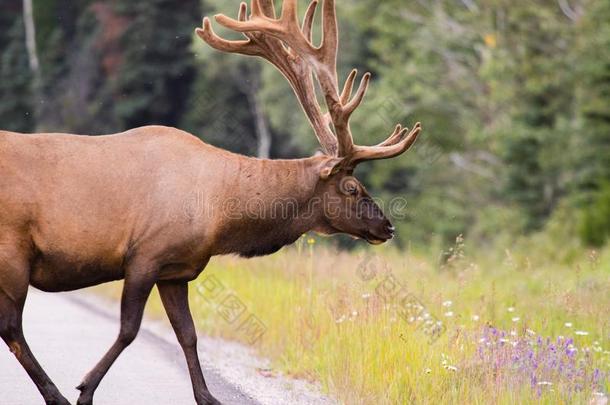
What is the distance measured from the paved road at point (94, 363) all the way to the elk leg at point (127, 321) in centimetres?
35

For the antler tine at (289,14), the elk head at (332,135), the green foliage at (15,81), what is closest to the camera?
the elk head at (332,135)

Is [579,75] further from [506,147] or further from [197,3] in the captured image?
[197,3]

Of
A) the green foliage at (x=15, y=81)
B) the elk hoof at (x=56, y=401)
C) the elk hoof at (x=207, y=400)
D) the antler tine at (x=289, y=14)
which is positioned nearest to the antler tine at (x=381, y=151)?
the antler tine at (x=289, y=14)

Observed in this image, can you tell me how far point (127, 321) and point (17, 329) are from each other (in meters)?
0.72

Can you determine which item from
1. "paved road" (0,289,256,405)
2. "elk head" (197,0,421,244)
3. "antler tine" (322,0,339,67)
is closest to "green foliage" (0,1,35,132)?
"paved road" (0,289,256,405)

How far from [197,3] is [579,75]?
22628mm

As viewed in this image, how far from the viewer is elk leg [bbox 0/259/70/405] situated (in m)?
7.42

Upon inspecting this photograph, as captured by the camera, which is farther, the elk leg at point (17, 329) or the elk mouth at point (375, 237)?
the elk mouth at point (375, 237)

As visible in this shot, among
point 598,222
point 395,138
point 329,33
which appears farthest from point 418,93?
point 329,33

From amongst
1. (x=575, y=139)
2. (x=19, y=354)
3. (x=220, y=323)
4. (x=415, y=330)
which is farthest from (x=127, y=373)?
(x=575, y=139)

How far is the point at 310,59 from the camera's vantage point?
889 centimetres

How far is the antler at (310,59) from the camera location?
866 cm

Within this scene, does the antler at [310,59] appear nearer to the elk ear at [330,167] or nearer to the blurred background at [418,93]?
the elk ear at [330,167]

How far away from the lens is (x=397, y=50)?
3753cm
